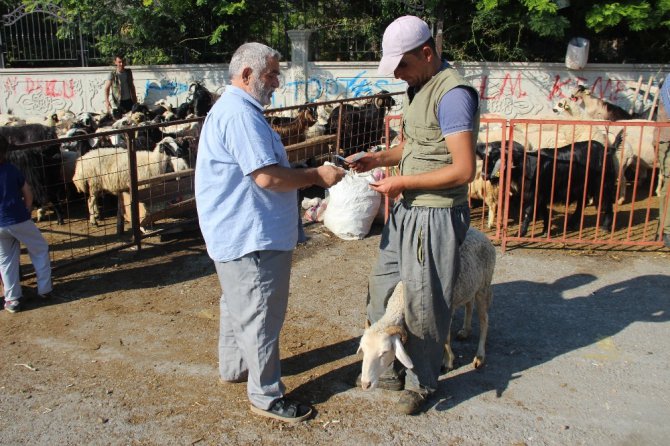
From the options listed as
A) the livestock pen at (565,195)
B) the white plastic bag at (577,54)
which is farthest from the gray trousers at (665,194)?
the white plastic bag at (577,54)

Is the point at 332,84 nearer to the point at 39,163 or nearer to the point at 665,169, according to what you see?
the point at 39,163

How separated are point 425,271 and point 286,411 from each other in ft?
3.56

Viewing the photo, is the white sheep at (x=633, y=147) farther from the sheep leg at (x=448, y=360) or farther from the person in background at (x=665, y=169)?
the sheep leg at (x=448, y=360)

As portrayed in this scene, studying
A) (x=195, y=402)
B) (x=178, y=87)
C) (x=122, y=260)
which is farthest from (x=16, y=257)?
(x=178, y=87)

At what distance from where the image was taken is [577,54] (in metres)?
13.2

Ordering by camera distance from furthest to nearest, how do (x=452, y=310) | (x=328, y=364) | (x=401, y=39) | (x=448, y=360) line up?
(x=328, y=364)
(x=448, y=360)
(x=452, y=310)
(x=401, y=39)

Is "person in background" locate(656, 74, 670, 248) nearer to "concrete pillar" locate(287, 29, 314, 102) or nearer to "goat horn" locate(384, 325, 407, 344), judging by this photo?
"goat horn" locate(384, 325, 407, 344)

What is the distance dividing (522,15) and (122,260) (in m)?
11.2

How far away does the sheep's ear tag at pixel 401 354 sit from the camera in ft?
11.0

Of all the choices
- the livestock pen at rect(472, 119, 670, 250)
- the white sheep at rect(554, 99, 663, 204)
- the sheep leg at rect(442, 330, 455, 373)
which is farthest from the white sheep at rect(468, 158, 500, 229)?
the sheep leg at rect(442, 330, 455, 373)

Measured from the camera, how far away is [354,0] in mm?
16531

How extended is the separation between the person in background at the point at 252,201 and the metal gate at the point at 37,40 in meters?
15.6

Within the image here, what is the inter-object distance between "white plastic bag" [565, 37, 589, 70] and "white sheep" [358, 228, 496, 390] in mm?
10678

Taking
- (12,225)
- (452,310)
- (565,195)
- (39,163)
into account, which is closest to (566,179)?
(565,195)
